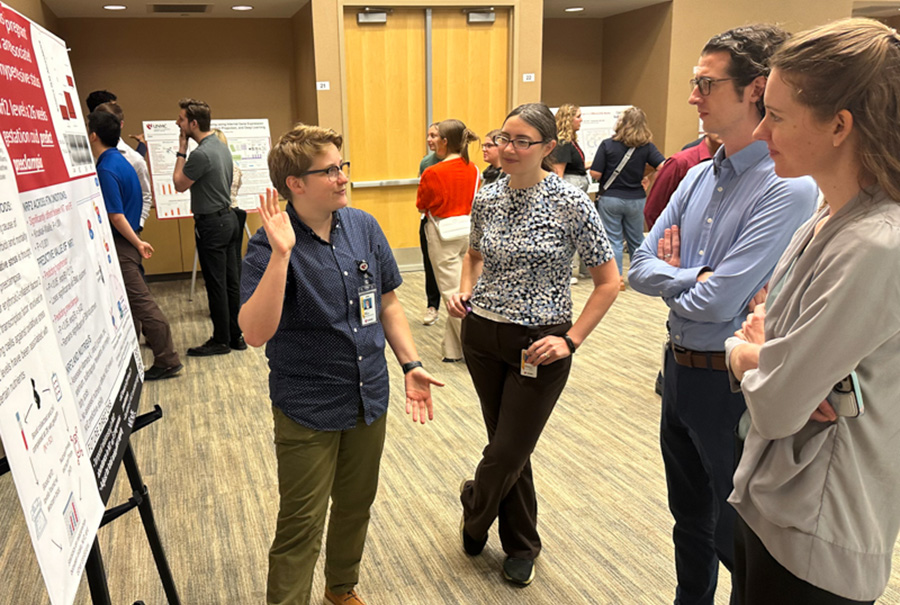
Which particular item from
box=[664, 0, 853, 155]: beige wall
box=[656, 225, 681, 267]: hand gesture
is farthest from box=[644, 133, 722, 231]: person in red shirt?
box=[664, 0, 853, 155]: beige wall

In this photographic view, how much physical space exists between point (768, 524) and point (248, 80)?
8160 mm

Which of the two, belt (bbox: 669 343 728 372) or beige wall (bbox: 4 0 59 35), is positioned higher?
beige wall (bbox: 4 0 59 35)

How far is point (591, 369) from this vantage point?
4.56m

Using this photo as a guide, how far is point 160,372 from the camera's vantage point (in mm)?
4602

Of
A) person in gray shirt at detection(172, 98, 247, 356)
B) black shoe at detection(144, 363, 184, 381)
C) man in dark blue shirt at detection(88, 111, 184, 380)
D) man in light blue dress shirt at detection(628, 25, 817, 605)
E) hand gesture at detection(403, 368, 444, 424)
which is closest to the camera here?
man in light blue dress shirt at detection(628, 25, 817, 605)

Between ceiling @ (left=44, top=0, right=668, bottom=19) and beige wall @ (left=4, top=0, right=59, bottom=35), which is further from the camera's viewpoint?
ceiling @ (left=44, top=0, right=668, bottom=19)

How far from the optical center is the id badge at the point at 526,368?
215cm

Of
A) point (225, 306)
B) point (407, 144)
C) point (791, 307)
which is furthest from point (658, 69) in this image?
point (791, 307)

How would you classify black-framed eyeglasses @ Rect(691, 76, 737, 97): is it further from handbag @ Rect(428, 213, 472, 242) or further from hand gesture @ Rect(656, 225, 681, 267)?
handbag @ Rect(428, 213, 472, 242)

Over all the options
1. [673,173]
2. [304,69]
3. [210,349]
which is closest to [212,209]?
[210,349]

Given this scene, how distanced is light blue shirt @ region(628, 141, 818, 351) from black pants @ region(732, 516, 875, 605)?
54 cm

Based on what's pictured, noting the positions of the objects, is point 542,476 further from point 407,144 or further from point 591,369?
point 407,144

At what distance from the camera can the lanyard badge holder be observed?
1937mm

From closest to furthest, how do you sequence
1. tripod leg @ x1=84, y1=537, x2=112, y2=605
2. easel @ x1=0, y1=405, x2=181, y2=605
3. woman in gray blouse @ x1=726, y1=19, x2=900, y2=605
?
woman in gray blouse @ x1=726, y1=19, x2=900, y2=605, tripod leg @ x1=84, y1=537, x2=112, y2=605, easel @ x1=0, y1=405, x2=181, y2=605
